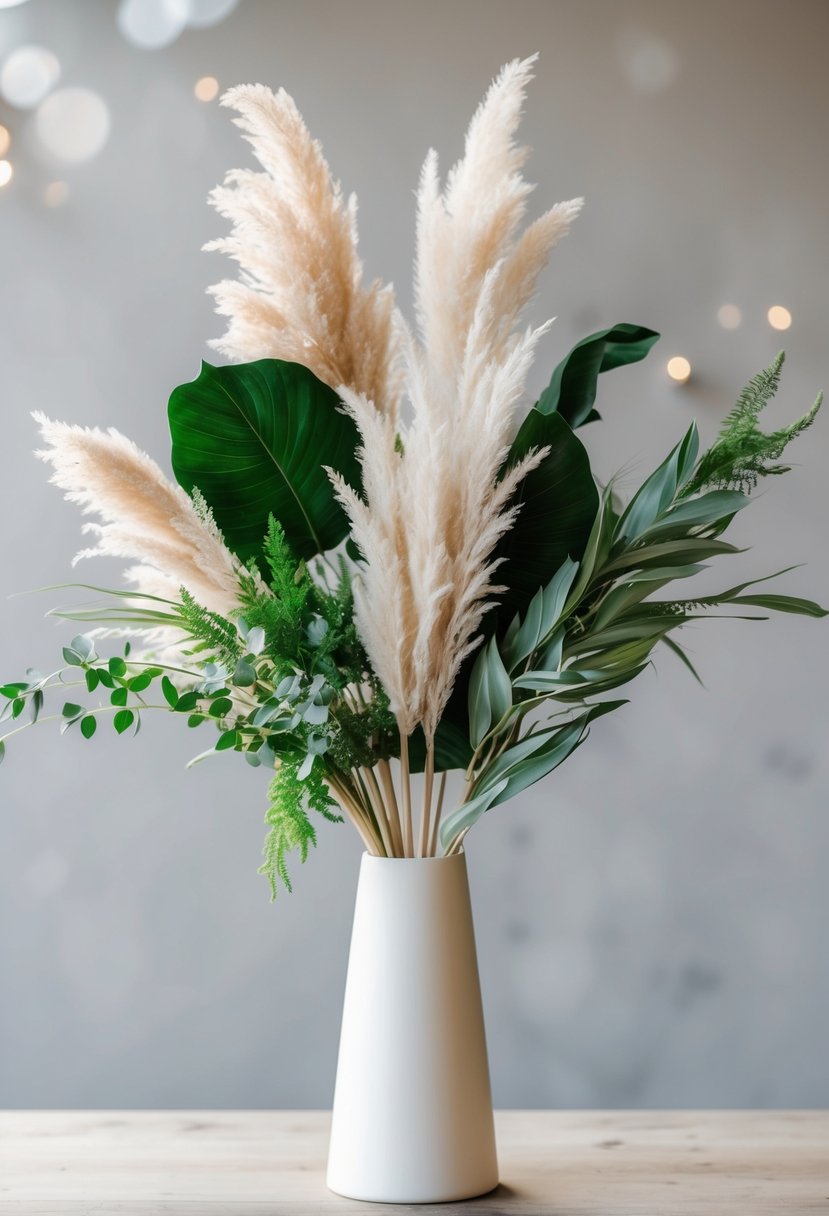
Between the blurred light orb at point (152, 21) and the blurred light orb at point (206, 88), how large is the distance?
0.08 m

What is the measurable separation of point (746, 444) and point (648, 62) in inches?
42.0

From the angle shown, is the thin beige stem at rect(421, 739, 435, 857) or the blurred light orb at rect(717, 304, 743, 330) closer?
the thin beige stem at rect(421, 739, 435, 857)

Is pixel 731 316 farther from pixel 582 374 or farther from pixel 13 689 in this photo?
pixel 13 689

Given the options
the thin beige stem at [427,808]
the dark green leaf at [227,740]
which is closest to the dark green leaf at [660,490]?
the thin beige stem at [427,808]

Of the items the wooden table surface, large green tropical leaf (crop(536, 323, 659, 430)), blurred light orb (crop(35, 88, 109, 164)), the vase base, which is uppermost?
blurred light orb (crop(35, 88, 109, 164))

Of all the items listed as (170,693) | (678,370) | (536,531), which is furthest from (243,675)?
(678,370)

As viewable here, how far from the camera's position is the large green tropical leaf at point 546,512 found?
0.88m

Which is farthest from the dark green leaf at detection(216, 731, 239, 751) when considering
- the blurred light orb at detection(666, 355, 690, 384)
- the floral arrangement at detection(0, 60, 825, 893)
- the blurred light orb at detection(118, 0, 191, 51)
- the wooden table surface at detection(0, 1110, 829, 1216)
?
the blurred light orb at detection(118, 0, 191, 51)

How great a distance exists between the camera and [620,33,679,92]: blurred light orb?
1643 millimetres

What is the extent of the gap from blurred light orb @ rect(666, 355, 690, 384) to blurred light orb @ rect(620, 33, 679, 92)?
0.43 meters

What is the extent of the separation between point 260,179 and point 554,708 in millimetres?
894

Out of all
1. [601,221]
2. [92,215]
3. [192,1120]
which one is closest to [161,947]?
[192,1120]

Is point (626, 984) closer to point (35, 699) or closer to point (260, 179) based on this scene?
point (35, 699)

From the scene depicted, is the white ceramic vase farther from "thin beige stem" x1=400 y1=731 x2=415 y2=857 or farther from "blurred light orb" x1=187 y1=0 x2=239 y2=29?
"blurred light orb" x1=187 y1=0 x2=239 y2=29
